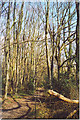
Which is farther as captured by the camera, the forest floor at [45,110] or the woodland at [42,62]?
the woodland at [42,62]

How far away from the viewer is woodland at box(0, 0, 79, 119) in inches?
56.0

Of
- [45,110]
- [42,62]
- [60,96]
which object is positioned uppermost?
[42,62]

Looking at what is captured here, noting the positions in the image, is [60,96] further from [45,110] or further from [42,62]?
[42,62]

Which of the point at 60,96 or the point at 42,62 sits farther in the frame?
the point at 42,62

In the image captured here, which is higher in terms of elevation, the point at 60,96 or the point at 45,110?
the point at 60,96

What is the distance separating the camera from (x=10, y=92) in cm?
249

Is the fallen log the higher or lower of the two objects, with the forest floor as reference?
higher

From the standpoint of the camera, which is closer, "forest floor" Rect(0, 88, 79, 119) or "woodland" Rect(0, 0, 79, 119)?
"forest floor" Rect(0, 88, 79, 119)

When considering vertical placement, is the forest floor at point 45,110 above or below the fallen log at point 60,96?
below

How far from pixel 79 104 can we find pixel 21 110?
0.68 metres

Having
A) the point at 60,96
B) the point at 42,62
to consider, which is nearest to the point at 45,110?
the point at 60,96

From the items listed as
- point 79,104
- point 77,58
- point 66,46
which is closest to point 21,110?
point 79,104

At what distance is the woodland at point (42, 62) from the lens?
4.67 feet

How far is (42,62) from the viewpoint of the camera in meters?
3.45
